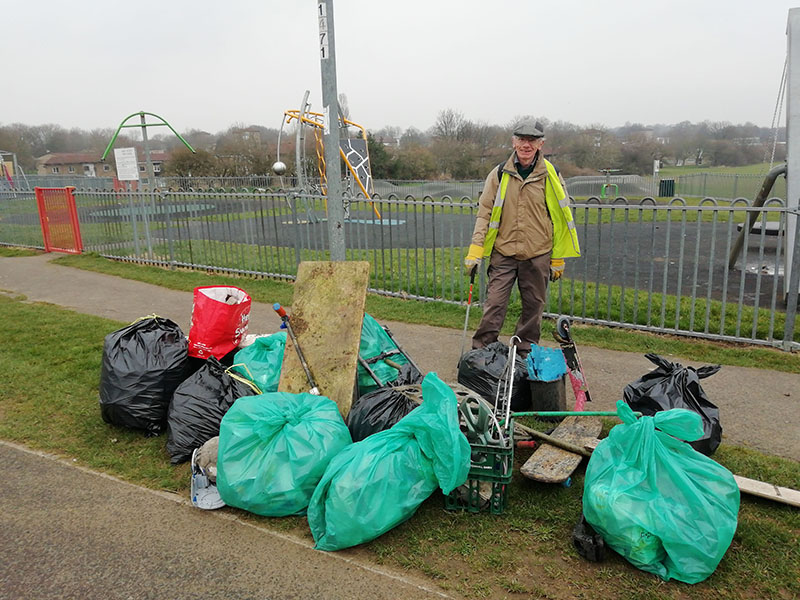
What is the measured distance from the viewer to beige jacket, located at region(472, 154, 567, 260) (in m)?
4.54

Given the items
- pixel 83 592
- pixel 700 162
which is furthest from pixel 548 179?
pixel 700 162

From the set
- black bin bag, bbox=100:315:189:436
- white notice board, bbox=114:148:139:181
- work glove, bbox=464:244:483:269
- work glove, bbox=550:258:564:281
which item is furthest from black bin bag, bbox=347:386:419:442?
white notice board, bbox=114:148:139:181

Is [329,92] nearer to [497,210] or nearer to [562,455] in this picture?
[497,210]

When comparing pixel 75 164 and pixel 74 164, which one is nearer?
pixel 74 164

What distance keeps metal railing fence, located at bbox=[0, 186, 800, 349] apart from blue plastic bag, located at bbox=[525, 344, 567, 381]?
7.69 feet

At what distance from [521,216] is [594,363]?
1554 millimetres

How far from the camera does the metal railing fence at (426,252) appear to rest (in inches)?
240

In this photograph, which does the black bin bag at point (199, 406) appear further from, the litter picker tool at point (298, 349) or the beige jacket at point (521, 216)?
the beige jacket at point (521, 216)

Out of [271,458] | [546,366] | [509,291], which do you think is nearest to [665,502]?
[546,366]

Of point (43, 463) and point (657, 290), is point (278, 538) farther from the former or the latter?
point (657, 290)

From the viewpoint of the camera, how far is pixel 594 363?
17.2ft

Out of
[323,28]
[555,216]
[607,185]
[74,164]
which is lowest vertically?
[607,185]

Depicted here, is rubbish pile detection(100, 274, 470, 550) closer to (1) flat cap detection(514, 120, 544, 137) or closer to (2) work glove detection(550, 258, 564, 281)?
(2) work glove detection(550, 258, 564, 281)

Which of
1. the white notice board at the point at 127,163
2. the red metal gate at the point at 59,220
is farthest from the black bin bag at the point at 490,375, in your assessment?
the white notice board at the point at 127,163
